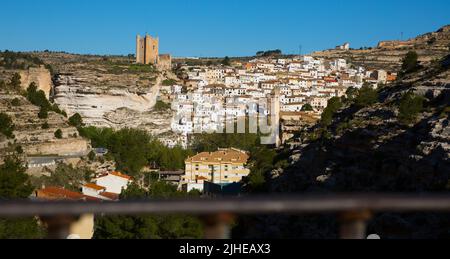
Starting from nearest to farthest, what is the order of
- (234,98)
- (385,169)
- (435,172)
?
1. (435,172)
2. (385,169)
3. (234,98)

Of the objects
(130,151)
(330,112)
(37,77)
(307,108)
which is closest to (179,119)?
(307,108)

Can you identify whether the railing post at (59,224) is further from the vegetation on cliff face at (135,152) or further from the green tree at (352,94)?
the vegetation on cliff face at (135,152)

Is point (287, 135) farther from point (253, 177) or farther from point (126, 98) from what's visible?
point (126, 98)

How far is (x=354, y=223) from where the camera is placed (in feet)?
5.56

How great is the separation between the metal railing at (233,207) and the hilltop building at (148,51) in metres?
57.8

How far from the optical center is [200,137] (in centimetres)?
4288

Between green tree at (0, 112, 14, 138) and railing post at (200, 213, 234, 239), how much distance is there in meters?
24.6

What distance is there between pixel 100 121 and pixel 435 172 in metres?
34.0

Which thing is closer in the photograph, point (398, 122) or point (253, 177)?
point (398, 122)

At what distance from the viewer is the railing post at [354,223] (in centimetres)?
168

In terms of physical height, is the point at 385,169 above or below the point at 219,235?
below

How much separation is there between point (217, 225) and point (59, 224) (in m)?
0.41

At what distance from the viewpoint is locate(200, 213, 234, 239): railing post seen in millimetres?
1682
